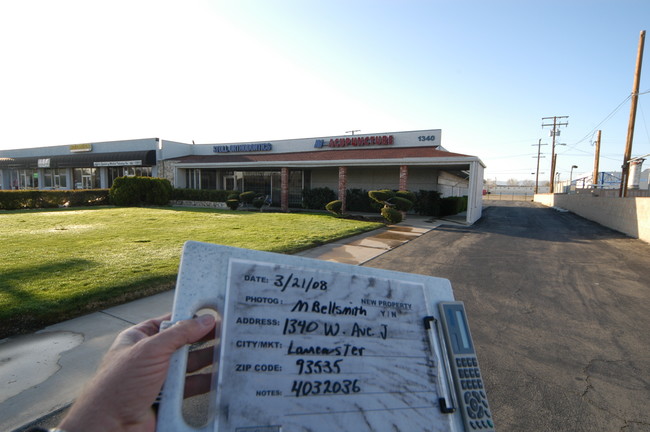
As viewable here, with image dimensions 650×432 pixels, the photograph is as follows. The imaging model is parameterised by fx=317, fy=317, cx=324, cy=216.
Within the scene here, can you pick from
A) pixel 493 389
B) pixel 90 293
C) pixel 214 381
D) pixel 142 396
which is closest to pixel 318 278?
pixel 214 381

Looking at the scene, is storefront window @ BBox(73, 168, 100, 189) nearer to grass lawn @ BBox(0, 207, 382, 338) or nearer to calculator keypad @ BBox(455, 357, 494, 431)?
grass lawn @ BBox(0, 207, 382, 338)

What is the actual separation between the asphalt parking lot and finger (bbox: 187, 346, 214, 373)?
2327mm

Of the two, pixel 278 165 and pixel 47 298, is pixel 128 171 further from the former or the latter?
pixel 47 298

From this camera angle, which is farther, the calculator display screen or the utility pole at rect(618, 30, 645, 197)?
the utility pole at rect(618, 30, 645, 197)

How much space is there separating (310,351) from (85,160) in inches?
1518

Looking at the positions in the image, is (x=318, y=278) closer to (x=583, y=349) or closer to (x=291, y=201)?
(x=583, y=349)

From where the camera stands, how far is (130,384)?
1139 mm

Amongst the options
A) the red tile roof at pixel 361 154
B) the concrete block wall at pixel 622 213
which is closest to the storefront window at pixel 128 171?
the red tile roof at pixel 361 154

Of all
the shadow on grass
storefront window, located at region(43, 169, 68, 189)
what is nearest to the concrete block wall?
the shadow on grass

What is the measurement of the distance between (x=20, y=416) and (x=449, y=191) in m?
27.1

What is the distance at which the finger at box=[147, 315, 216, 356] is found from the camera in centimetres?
120

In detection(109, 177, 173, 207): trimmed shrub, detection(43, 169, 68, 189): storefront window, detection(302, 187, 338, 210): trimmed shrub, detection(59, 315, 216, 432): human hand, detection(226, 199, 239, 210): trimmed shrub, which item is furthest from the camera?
detection(43, 169, 68, 189): storefront window

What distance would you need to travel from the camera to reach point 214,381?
124 cm

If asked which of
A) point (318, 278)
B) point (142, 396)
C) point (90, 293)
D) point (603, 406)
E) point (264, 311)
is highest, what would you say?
point (318, 278)
